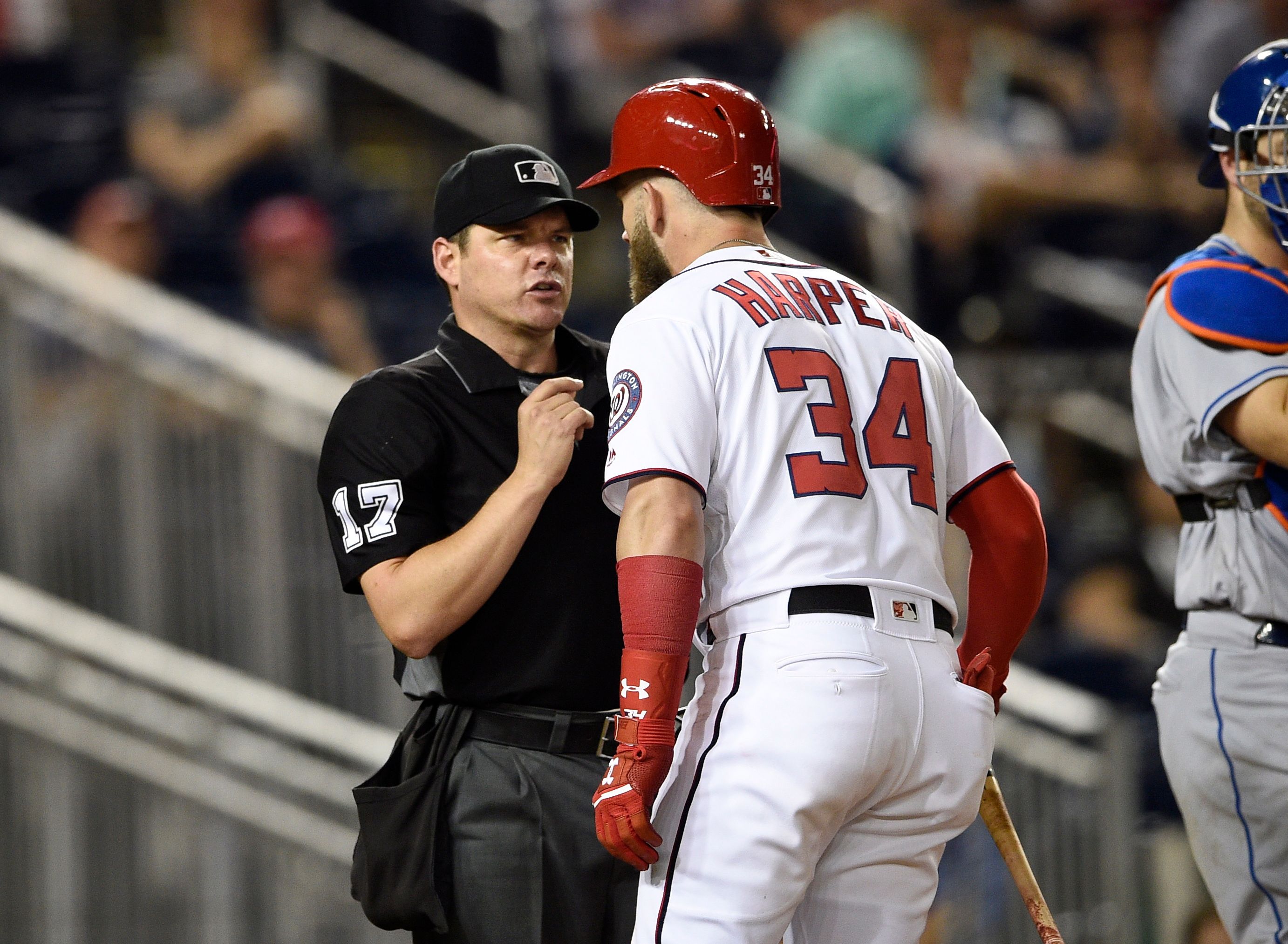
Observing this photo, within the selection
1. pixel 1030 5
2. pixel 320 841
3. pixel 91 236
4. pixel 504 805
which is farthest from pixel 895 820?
pixel 1030 5

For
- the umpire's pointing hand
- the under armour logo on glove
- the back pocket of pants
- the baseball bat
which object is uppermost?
the umpire's pointing hand

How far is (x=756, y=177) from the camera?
9.20 feet

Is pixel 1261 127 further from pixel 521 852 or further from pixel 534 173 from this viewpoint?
pixel 521 852

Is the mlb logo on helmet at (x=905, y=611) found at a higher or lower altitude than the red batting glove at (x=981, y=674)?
higher

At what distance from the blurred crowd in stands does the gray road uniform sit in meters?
2.95

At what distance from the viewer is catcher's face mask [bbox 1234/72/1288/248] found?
3.09m

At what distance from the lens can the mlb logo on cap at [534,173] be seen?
3.08 m

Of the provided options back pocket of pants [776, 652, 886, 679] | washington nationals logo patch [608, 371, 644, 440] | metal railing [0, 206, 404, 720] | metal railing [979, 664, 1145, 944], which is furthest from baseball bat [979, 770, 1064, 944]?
metal railing [0, 206, 404, 720]

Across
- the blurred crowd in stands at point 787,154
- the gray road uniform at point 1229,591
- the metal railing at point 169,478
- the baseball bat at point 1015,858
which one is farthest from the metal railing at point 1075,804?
the baseball bat at point 1015,858

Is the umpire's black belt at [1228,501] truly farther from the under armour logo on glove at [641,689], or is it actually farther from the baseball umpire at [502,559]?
the under armour logo on glove at [641,689]

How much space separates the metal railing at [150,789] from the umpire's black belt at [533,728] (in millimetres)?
1848

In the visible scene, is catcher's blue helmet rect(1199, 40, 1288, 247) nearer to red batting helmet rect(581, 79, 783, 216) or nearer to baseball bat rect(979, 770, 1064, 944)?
red batting helmet rect(581, 79, 783, 216)

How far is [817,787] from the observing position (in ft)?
7.84

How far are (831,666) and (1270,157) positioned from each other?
1.56 meters
